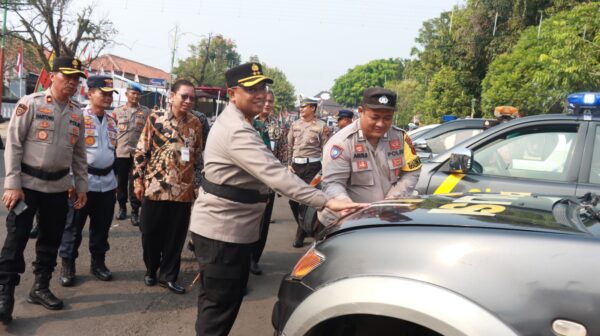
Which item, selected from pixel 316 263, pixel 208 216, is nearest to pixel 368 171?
pixel 208 216

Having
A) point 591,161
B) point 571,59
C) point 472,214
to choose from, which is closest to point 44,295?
point 472,214

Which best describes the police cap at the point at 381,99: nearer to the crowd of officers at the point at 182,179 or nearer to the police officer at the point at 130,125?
the crowd of officers at the point at 182,179

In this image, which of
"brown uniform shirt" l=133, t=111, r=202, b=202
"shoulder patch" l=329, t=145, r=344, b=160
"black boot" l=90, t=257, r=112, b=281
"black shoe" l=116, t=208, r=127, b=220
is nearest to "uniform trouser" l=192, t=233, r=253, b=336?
"shoulder patch" l=329, t=145, r=344, b=160

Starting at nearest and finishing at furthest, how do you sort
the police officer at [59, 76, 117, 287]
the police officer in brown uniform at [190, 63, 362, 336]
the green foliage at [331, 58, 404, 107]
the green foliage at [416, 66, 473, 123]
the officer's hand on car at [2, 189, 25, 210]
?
the police officer in brown uniform at [190, 63, 362, 336]
the officer's hand on car at [2, 189, 25, 210]
the police officer at [59, 76, 117, 287]
the green foliage at [416, 66, 473, 123]
the green foliage at [331, 58, 404, 107]

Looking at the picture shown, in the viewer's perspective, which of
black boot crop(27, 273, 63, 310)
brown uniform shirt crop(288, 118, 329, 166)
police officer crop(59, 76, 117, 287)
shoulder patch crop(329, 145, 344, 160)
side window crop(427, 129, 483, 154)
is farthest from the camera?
side window crop(427, 129, 483, 154)

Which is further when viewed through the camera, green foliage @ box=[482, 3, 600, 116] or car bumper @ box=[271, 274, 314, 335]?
green foliage @ box=[482, 3, 600, 116]

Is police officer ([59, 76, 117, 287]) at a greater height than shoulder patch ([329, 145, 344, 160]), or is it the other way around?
shoulder patch ([329, 145, 344, 160])

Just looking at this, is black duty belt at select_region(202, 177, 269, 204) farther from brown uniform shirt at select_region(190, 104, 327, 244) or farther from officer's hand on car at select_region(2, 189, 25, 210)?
officer's hand on car at select_region(2, 189, 25, 210)

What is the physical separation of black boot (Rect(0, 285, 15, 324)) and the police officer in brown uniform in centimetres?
156

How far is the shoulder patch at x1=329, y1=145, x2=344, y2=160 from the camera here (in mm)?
2863

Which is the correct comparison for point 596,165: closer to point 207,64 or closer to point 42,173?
point 42,173

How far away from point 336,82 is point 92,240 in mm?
101947

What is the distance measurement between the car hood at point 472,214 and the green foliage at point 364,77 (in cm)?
8419

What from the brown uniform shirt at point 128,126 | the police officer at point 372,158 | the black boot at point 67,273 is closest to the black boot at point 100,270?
the black boot at point 67,273
